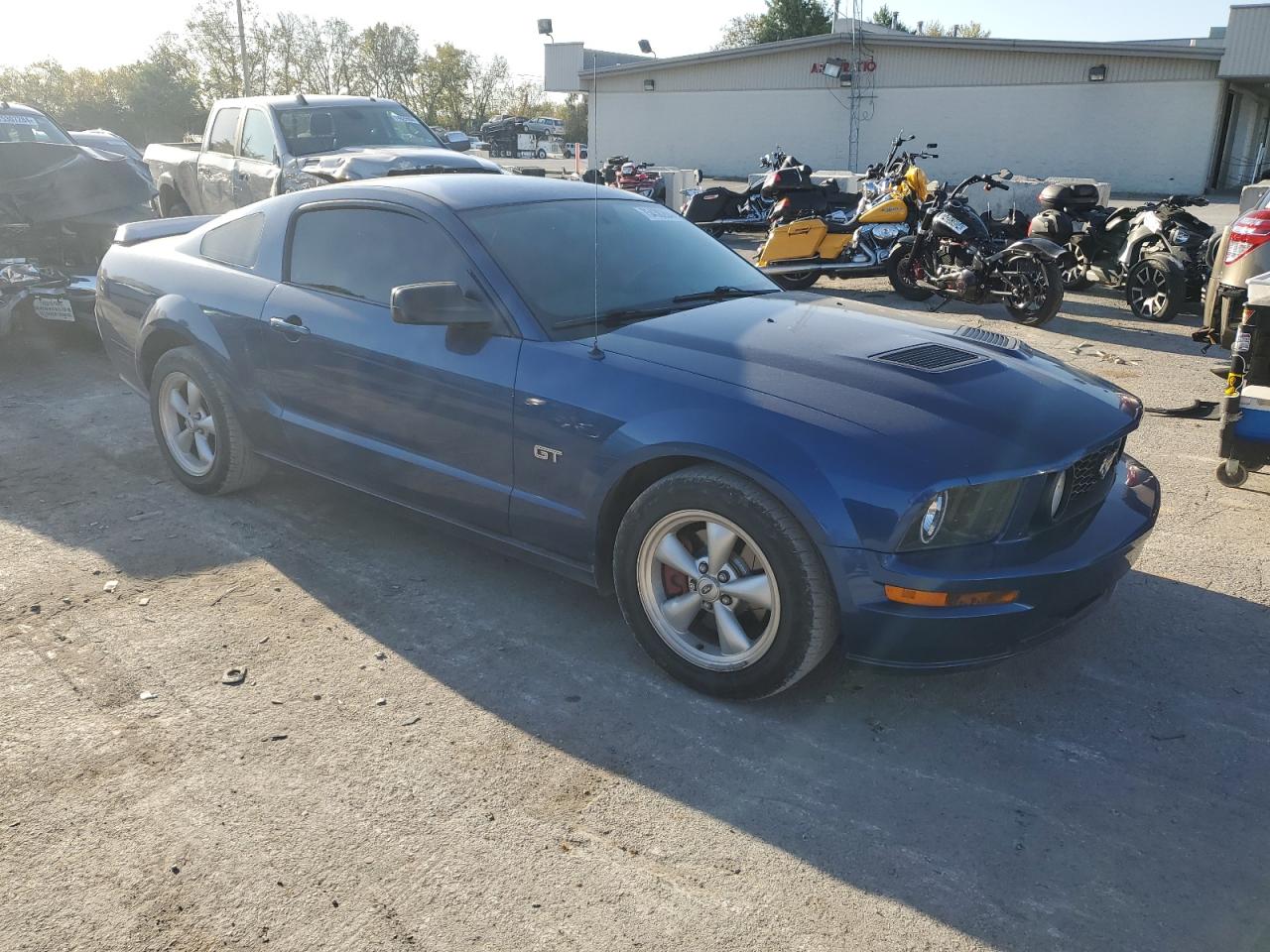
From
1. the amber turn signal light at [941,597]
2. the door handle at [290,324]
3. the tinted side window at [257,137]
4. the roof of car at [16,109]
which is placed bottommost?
the amber turn signal light at [941,597]

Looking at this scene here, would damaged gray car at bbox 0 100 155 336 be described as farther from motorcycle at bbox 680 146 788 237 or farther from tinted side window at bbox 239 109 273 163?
motorcycle at bbox 680 146 788 237

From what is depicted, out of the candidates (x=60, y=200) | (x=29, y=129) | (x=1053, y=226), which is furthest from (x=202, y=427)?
(x=1053, y=226)

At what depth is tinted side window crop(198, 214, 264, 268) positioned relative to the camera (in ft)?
15.9

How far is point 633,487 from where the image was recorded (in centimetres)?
353

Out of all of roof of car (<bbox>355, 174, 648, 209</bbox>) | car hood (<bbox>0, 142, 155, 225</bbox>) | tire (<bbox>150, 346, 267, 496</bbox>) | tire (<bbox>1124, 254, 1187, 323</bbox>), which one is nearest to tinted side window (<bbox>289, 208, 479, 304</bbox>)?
roof of car (<bbox>355, 174, 648, 209</bbox>)

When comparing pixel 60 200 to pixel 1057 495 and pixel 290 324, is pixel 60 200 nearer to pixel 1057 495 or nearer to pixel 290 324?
pixel 290 324

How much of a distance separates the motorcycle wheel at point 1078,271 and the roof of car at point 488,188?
804cm

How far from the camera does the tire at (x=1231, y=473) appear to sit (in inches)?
193

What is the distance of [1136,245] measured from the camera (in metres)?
10.2

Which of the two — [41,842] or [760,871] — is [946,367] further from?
[41,842]

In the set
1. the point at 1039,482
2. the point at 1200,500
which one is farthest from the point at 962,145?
the point at 1039,482

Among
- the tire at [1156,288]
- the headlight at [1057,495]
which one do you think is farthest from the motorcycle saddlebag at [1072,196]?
the headlight at [1057,495]

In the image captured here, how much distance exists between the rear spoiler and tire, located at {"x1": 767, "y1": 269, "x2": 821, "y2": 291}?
623 centimetres

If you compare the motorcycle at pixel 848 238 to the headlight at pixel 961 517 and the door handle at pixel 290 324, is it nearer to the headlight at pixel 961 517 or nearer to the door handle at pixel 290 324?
the door handle at pixel 290 324
